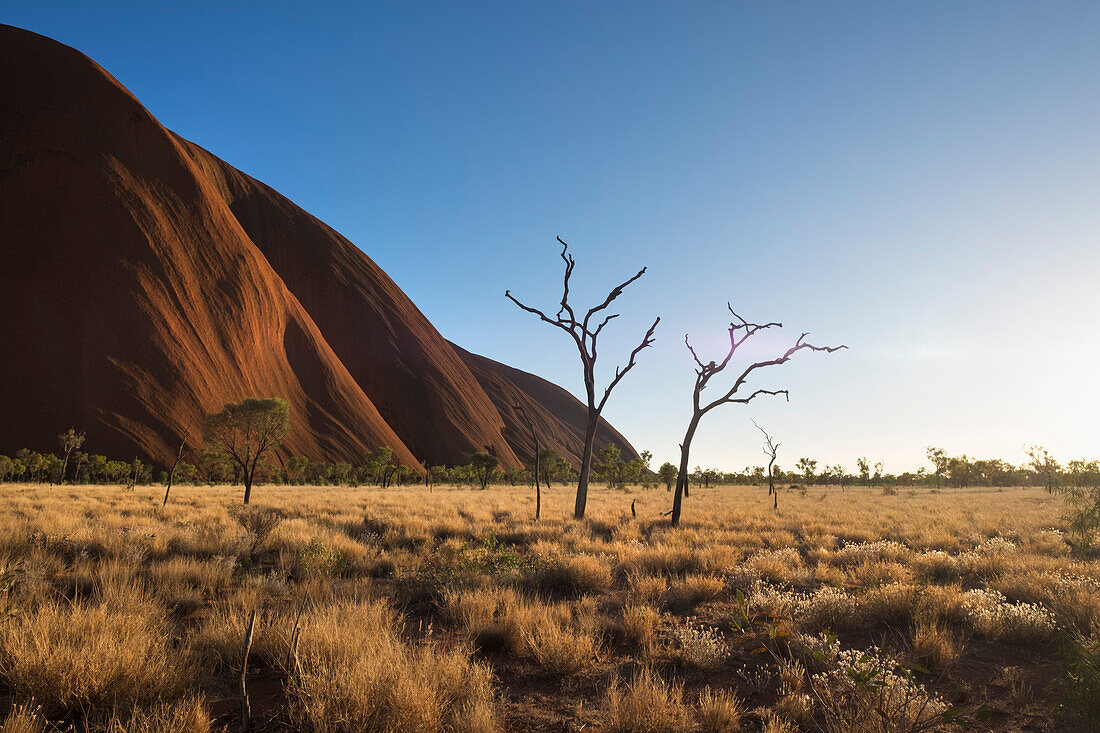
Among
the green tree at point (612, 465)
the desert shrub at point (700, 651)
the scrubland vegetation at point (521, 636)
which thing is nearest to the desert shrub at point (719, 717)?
the scrubland vegetation at point (521, 636)

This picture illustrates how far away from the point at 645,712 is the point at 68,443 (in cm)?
6531

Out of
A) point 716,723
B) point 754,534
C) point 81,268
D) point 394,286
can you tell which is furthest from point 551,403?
point 716,723

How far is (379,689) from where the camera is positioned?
3.74m

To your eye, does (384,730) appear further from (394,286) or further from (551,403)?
(551,403)

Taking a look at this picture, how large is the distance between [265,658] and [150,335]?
242ft

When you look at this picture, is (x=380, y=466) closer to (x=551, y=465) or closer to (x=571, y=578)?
(x=551, y=465)

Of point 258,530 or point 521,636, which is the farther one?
point 258,530

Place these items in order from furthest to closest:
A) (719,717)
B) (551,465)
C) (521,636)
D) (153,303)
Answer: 1. (551,465)
2. (153,303)
3. (521,636)
4. (719,717)

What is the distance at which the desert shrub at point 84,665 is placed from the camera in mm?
3811

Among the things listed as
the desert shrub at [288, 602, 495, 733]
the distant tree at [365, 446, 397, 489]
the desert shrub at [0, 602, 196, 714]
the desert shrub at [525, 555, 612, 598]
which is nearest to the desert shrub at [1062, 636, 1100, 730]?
the desert shrub at [288, 602, 495, 733]

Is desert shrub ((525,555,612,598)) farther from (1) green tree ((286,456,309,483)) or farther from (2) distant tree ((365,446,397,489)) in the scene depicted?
(2) distant tree ((365,446,397,489))

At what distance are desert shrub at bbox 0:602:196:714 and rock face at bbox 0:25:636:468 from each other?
5032 centimetres

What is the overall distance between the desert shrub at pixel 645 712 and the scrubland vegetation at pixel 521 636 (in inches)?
0.9

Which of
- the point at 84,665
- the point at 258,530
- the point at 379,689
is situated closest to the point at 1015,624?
the point at 379,689
